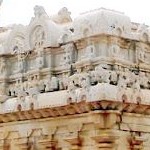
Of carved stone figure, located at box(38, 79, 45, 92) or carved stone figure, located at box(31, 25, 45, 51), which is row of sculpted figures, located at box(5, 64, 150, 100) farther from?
carved stone figure, located at box(31, 25, 45, 51)

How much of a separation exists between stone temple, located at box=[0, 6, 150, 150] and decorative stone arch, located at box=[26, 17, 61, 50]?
0.10 feet

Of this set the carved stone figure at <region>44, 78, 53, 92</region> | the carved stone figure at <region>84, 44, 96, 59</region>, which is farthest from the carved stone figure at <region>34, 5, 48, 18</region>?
the carved stone figure at <region>84, 44, 96, 59</region>

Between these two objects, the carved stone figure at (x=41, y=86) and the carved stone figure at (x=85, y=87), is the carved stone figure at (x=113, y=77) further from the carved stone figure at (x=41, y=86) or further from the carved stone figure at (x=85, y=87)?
the carved stone figure at (x=41, y=86)

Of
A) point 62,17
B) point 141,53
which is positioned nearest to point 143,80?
point 141,53

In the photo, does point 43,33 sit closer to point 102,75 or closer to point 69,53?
point 69,53

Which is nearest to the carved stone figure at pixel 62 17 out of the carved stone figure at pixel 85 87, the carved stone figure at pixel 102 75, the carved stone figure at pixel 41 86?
the carved stone figure at pixel 41 86

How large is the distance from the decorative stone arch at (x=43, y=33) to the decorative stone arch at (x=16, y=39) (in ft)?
1.32

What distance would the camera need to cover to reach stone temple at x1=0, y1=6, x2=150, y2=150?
15.8 m

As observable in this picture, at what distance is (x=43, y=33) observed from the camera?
18266mm

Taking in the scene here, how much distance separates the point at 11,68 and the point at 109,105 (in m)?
5.05

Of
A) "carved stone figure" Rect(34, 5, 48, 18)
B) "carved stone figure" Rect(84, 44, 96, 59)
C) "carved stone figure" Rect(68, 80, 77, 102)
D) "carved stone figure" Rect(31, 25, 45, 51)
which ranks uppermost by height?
"carved stone figure" Rect(34, 5, 48, 18)

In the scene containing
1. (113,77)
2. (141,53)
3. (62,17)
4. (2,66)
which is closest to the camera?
(113,77)

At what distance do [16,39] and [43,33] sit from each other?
1.32 metres

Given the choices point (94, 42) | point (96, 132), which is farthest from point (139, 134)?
point (94, 42)
